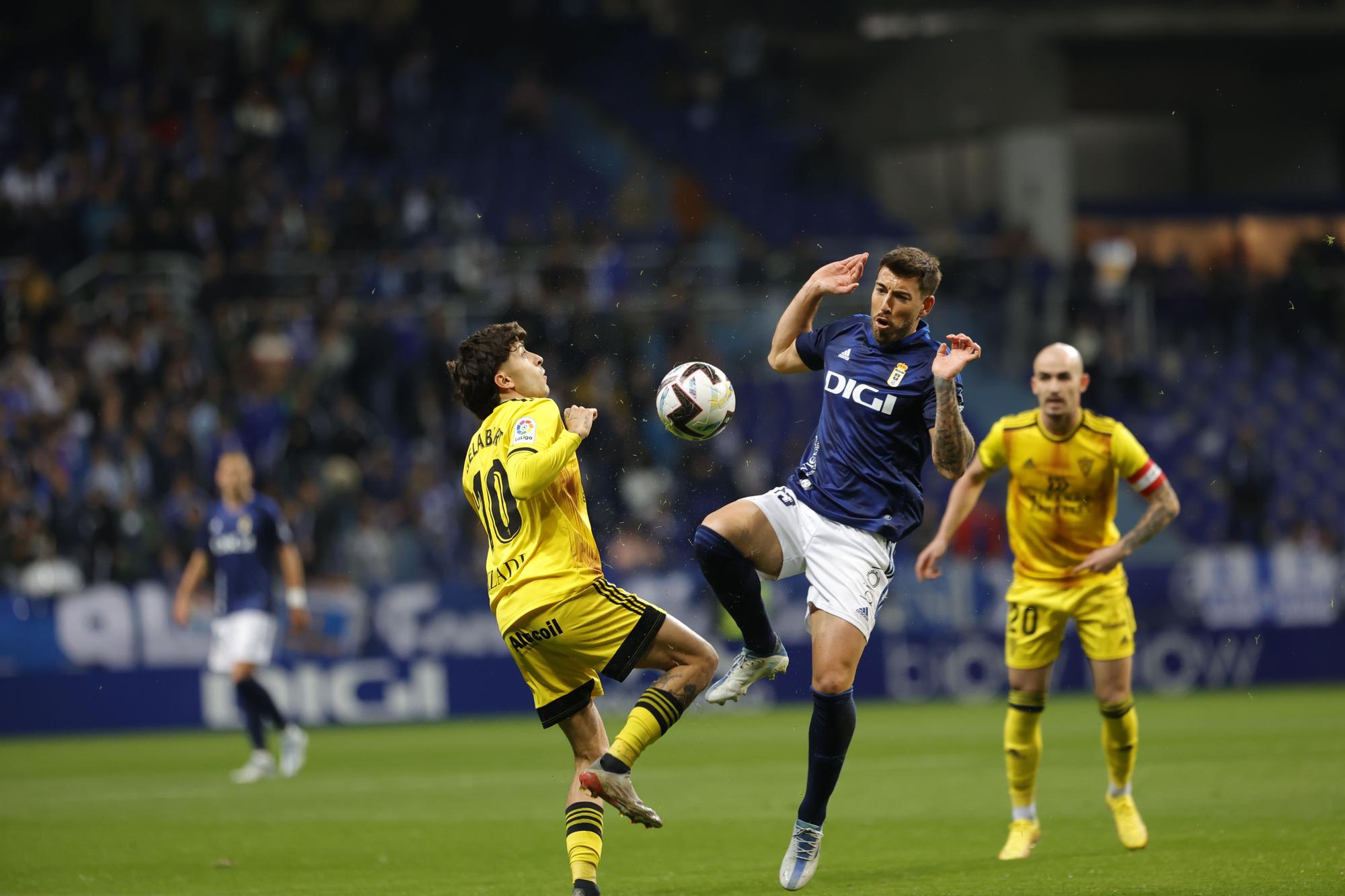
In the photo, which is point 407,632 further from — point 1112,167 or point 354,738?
point 1112,167

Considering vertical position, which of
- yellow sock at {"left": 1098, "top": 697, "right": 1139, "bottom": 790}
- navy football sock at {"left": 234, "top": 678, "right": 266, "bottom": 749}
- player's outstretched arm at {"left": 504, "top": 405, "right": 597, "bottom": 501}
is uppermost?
player's outstretched arm at {"left": 504, "top": 405, "right": 597, "bottom": 501}

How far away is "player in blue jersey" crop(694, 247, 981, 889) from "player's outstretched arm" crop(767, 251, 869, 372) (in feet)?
0.04

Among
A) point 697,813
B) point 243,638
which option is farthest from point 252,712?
point 697,813

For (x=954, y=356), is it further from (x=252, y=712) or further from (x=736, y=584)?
(x=252, y=712)

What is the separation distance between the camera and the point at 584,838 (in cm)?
705

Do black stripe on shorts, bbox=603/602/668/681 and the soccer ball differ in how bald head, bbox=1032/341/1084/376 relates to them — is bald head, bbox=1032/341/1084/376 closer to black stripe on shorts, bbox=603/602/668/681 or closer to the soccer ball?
the soccer ball

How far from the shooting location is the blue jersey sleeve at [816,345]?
7996 millimetres

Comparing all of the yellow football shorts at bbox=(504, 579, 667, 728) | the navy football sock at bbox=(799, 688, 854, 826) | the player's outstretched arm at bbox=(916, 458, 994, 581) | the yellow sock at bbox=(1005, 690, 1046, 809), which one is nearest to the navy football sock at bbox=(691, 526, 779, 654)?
the navy football sock at bbox=(799, 688, 854, 826)

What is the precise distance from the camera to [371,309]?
20469 mm

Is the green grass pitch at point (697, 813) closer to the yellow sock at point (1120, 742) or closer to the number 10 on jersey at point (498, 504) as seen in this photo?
the yellow sock at point (1120, 742)

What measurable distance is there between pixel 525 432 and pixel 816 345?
1.80 meters

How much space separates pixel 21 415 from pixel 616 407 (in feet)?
21.2

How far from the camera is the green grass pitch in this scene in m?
8.17

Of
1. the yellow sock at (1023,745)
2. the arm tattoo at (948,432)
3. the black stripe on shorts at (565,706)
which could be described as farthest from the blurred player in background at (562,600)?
the yellow sock at (1023,745)
